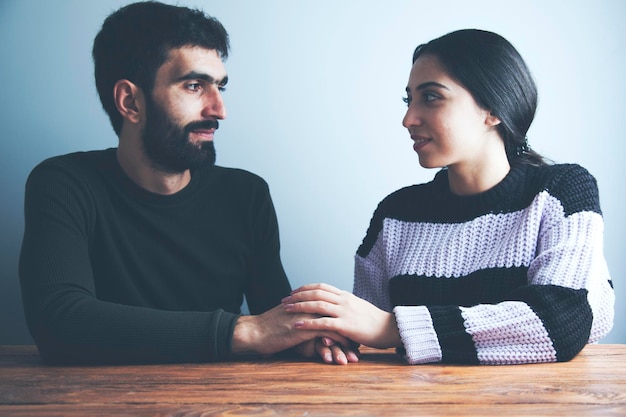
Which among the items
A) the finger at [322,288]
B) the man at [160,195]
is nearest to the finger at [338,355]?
the finger at [322,288]

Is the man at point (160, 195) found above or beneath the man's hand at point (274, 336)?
above

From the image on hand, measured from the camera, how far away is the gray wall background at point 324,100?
192 centimetres

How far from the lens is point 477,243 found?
1499mm

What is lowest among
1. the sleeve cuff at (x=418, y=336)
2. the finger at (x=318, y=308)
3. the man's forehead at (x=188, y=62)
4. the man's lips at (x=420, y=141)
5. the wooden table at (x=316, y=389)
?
the wooden table at (x=316, y=389)

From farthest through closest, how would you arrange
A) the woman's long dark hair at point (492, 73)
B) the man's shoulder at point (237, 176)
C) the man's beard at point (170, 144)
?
1. the man's shoulder at point (237, 176)
2. the man's beard at point (170, 144)
3. the woman's long dark hair at point (492, 73)

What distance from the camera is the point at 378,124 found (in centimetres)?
197

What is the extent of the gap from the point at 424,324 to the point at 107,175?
0.89 meters

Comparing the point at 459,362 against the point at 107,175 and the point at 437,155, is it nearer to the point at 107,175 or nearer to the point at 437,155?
the point at 437,155

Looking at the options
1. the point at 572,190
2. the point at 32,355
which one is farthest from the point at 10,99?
the point at 572,190

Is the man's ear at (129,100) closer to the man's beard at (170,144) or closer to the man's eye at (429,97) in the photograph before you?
the man's beard at (170,144)

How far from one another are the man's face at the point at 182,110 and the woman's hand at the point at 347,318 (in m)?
0.57

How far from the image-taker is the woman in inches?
48.7

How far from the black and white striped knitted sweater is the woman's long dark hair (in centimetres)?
14

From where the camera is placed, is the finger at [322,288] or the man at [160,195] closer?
the finger at [322,288]
